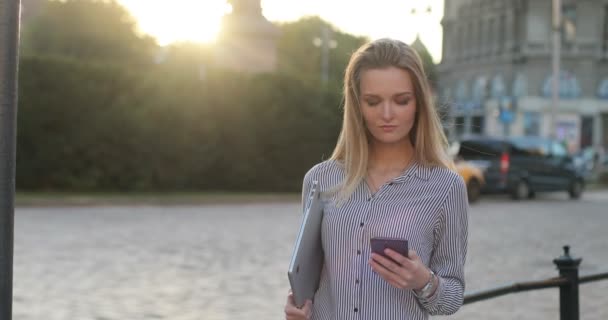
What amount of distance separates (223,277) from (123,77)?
1535 centimetres

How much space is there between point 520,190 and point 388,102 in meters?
24.8

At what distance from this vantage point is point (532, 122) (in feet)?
235

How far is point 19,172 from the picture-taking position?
22.5 m

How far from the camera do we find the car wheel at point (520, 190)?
26688 mm

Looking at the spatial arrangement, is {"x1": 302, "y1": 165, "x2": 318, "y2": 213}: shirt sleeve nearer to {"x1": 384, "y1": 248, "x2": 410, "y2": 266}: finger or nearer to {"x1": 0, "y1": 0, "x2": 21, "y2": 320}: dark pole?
{"x1": 384, "y1": 248, "x2": 410, "y2": 266}: finger

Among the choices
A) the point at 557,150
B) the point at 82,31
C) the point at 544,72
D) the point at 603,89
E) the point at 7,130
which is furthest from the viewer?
the point at 544,72

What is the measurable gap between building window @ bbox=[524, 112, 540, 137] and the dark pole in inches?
2810

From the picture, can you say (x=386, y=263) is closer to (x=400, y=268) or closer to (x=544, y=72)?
(x=400, y=268)

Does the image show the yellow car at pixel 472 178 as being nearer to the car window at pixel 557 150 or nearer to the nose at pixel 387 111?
the car window at pixel 557 150

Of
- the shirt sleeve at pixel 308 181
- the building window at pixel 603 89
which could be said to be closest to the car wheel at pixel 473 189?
the shirt sleeve at pixel 308 181

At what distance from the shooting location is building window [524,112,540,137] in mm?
71375

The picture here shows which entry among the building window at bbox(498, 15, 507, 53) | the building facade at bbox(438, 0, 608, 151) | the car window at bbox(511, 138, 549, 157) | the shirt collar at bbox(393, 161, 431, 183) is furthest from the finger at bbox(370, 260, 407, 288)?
the building window at bbox(498, 15, 507, 53)

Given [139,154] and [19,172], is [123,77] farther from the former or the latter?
[19,172]

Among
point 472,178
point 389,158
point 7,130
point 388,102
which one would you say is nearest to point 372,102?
point 388,102
